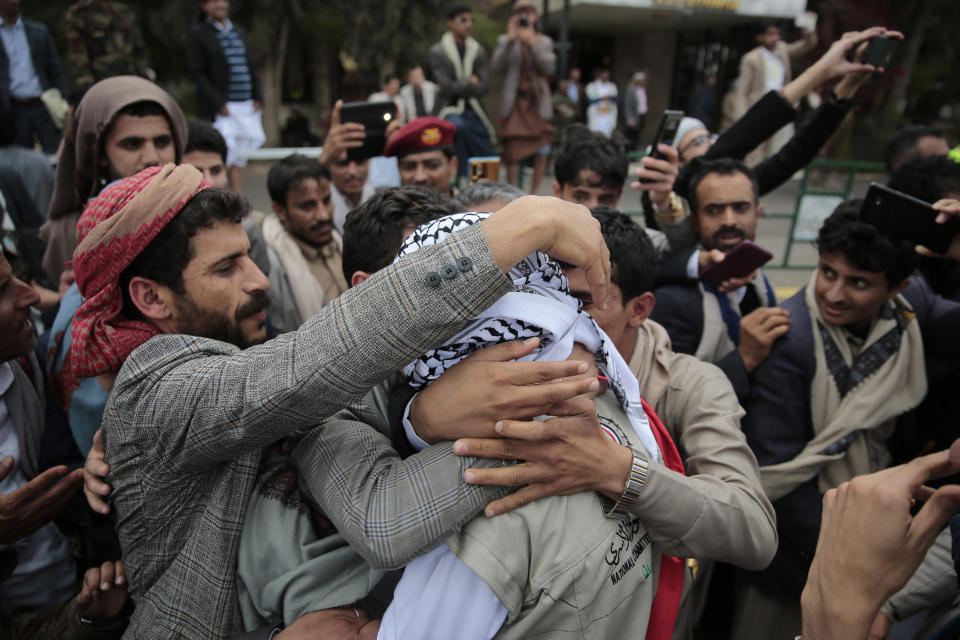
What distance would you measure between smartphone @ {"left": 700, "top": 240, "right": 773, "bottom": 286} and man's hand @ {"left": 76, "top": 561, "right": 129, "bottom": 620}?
2290 millimetres

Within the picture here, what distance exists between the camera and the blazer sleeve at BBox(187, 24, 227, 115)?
6.02 meters

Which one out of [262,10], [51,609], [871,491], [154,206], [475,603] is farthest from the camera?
[262,10]

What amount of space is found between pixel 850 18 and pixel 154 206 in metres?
17.6

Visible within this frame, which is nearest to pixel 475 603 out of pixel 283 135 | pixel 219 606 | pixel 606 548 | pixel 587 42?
pixel 606 548

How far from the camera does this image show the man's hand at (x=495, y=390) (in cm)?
118

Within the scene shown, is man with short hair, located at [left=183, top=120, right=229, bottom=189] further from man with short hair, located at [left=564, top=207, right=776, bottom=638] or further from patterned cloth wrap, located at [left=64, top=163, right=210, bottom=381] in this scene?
man with short hair, located at [left=564, top=207, right=776, bottom=638]

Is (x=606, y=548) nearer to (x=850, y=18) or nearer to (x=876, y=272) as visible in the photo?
(x=876, y=272)

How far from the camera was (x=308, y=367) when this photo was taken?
113cm

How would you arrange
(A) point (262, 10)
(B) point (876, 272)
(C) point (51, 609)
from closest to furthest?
(C) point (51, 609)
(B) point (876, 272)
(A) point (262, 10)

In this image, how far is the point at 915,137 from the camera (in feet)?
13.8

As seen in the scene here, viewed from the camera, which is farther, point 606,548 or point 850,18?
point 850,18

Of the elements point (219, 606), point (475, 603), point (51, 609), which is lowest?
point (51, 609)

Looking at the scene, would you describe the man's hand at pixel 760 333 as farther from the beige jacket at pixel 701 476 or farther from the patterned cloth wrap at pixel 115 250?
the patterned cloth wrap at pixel 115 250

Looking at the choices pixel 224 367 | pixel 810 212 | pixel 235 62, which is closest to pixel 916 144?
pixel 810 212
